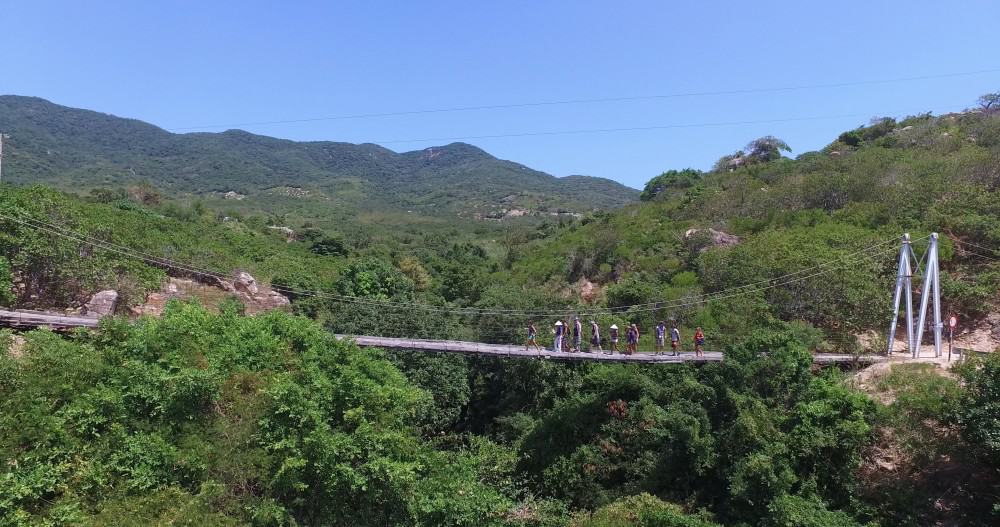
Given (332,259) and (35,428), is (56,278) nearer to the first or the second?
(35,428)

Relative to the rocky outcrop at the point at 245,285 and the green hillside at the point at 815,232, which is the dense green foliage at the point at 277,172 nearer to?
the rocky outcrop at the point at 245,285

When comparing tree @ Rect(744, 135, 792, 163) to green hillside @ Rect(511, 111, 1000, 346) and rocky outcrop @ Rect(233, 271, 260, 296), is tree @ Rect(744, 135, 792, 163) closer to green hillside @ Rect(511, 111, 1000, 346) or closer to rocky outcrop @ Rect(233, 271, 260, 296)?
green hillside @ Rect(511, 111, 1000, 346)

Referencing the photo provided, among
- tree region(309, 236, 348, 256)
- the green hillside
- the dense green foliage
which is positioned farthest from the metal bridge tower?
the dense green foliage

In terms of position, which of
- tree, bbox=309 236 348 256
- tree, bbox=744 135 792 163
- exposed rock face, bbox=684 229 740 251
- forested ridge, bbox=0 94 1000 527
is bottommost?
forested ridge, bbox=0 94 1000 527

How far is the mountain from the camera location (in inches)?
3989

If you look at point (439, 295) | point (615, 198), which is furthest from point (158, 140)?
point (439, 295)

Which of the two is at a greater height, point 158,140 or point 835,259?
point 158,140

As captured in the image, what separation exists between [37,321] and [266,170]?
12516 centimetres

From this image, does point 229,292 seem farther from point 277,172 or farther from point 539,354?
point 277,172

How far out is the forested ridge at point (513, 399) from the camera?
353 inches

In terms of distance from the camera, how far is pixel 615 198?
120m

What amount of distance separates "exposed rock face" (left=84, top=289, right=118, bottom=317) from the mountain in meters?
74.8

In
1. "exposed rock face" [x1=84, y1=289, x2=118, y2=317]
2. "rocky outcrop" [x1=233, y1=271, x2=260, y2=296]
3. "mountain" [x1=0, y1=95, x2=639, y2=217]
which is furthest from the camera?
"mountain" [x1=0, y1=95, x2=639, y2=217]

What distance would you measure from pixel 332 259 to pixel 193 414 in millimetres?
31610
